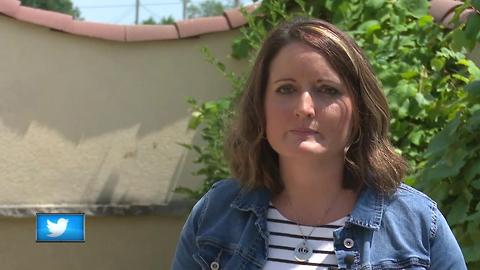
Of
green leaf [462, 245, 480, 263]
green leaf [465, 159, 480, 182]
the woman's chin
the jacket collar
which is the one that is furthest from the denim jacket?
green leaf [465, 159, 480, 182]

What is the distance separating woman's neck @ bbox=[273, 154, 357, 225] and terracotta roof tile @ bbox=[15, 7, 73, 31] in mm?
3115

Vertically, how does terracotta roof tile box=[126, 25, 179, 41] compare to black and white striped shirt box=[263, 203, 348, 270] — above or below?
below

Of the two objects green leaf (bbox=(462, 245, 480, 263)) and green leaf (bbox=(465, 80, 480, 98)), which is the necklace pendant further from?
green leaf (bbox=(465, 80, 480, 98))

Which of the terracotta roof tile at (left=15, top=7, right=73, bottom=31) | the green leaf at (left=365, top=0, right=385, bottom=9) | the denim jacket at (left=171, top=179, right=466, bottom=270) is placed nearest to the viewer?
the denim jacket at (left=171, top=179, right=466, bottom=270)

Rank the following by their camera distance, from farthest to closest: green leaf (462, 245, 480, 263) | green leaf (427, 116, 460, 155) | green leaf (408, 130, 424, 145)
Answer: green leaf (408, 130, 424, 145) → green leaf (427, 116, 460, 155) → green leaf (462, 245, 480, 263)

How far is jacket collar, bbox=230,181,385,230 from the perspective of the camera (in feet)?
5.59

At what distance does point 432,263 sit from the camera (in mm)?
1679

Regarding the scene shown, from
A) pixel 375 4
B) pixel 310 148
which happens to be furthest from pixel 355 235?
pixel 375 4

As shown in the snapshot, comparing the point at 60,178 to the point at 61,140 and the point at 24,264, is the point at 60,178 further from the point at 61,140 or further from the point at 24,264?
the point at 24,264

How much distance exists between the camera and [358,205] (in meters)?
1.73

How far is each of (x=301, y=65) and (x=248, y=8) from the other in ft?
9.66

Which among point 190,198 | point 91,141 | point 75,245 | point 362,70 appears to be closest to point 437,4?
point 190,198

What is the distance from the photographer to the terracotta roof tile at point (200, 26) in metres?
4.71

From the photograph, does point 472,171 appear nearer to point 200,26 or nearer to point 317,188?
point 317,188
